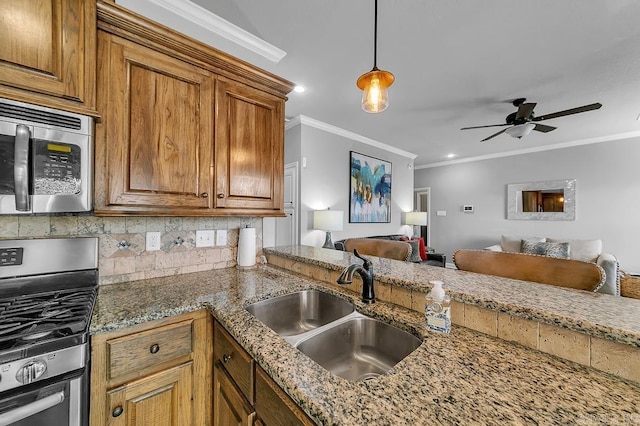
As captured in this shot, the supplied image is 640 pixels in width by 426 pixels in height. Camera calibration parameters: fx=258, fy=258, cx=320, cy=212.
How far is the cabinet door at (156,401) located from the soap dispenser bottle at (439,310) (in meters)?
1.08

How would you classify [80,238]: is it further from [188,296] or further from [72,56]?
[72,56]

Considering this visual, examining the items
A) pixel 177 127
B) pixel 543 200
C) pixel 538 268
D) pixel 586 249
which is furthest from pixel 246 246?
pixel 543 200

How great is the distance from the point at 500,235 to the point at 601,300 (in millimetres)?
5316

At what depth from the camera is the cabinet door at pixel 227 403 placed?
916 mm

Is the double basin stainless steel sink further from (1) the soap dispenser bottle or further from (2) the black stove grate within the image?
(2) the black stove grate

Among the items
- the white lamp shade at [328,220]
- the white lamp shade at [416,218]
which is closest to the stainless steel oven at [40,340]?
the white lamp shade at [328,220]

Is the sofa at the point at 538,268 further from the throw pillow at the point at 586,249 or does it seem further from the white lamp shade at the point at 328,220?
the throw pillow at the point at 586,249

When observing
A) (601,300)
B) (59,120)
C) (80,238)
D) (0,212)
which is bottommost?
(601,300)

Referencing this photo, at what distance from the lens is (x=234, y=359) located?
3.33 feet

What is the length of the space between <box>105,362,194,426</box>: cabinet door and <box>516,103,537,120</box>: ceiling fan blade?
382 centimetres

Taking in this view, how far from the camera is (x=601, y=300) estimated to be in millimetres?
923

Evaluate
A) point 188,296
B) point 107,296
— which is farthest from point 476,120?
point 107,296

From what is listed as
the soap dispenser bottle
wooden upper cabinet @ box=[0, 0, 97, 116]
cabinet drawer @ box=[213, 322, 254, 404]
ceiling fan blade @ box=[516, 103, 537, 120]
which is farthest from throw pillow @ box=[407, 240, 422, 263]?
wooden upper cabinet @ box=[0, 0, 97, 116]

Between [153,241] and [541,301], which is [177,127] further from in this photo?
[541,301]
